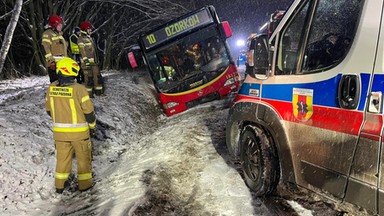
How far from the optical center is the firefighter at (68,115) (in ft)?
16.1

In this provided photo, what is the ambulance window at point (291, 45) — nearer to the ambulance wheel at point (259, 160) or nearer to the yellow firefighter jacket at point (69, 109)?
the ambulance wheel at point (259, 160)

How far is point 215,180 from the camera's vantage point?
188 inches

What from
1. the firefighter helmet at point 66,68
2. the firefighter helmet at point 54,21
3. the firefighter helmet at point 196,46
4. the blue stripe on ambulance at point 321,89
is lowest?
the blue stripe on ambulance at point 321,89

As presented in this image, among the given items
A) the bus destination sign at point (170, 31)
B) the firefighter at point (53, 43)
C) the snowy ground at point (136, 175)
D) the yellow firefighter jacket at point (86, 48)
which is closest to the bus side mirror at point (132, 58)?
the bus destination sign at point (170, 31)

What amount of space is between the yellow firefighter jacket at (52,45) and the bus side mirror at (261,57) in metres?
5.85

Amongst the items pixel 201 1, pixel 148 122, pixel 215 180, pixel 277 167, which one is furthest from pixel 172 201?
pixel 201 1

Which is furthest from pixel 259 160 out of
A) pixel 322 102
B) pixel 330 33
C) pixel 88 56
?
pixel 88 56

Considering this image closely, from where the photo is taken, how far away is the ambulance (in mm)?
2486

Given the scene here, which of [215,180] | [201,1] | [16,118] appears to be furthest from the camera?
[201,1]

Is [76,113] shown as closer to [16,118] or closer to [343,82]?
[16,118]

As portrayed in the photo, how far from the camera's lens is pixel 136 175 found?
5250 mm

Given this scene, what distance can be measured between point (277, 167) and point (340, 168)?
3.64ft

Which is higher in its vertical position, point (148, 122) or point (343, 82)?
point (343, 82)

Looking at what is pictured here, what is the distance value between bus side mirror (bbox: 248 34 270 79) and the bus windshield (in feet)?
22.9
